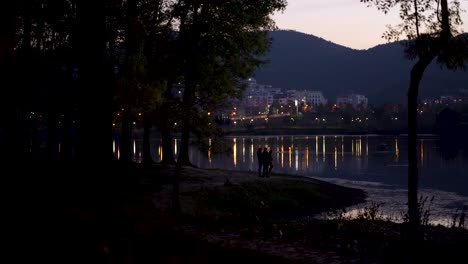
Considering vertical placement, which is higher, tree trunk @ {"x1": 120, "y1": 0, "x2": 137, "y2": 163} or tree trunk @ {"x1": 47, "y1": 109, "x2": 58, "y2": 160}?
tree trunk @ {"x1": 120, "y1": 0, "x2": 137, "y2": 163}

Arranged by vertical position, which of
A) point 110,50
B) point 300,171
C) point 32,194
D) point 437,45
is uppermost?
point 110,50

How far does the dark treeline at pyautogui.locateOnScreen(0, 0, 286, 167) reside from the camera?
35.5ft

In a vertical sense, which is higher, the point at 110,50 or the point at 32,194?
the point at 110,50

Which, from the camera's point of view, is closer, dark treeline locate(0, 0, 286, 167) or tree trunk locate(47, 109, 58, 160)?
dark treeline locate(0, 0, 286, 167)

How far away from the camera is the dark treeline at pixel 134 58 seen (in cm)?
1081

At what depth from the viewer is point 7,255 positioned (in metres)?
7.77

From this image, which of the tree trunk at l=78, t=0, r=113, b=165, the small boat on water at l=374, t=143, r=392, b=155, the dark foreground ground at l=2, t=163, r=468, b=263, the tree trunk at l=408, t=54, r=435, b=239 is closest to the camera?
the dark foreground ground at l=2, t=163, r=468, b=263

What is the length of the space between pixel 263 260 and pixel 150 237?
2.25 metres

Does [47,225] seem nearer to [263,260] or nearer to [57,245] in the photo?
[57,245]

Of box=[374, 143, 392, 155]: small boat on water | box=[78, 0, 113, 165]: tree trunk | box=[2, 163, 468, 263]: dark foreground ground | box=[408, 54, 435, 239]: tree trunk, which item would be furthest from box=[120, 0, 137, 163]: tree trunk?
box=[374, 143, 392, 155]: small boat on water

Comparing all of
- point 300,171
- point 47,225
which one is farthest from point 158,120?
point 300,171

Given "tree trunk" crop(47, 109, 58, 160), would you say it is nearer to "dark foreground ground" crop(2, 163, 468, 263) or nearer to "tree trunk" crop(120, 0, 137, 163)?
"tree trunk" crop(120, 0, 137, 163)

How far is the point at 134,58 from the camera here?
2559 centimetres

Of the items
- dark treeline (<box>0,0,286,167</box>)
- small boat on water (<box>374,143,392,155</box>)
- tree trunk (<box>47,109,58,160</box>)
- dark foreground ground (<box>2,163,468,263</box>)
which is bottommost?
small boat on water (<box>374,143,392,155</box>)
